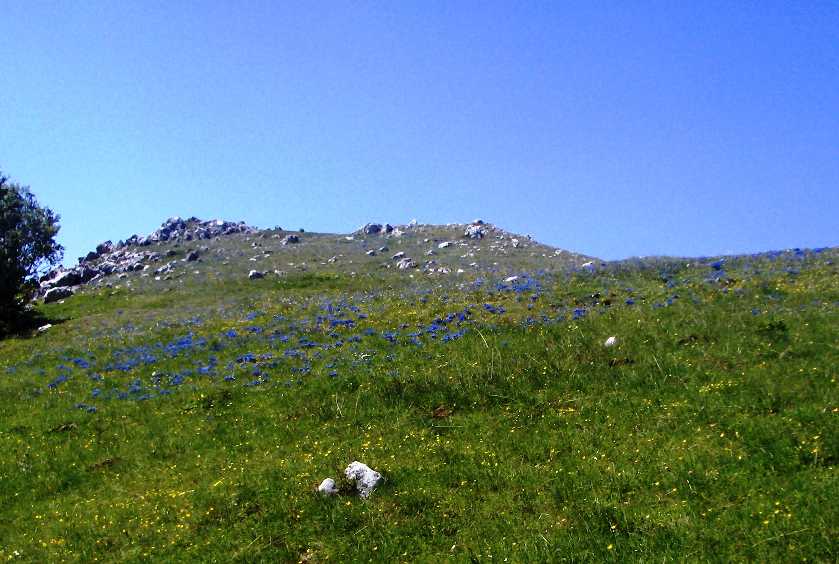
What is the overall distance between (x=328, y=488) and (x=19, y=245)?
4159cm

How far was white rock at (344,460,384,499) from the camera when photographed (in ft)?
43.0

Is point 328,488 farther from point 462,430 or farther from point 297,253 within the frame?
point 297,253

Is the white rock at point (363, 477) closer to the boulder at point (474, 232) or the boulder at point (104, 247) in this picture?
the boulder at point (474, 232)

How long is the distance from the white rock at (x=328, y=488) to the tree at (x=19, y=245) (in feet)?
113

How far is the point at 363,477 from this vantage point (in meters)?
13.4

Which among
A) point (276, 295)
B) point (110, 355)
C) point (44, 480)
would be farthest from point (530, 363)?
point (276, 295)

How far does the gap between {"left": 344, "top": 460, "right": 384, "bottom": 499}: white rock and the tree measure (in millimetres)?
34684

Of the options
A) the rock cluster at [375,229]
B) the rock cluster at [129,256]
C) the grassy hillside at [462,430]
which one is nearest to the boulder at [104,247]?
the rock cluster at [129,256]

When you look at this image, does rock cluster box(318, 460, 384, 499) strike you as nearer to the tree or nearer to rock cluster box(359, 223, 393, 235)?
the tree

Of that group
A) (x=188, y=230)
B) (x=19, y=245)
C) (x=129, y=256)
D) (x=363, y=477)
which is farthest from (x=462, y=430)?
(x=188, y=230)

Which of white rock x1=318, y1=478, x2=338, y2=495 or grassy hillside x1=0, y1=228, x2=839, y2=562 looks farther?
white rock x1=318, y1=478, x2=338, y2=495

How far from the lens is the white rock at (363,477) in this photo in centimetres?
1312

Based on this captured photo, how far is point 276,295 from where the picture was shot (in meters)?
41.7

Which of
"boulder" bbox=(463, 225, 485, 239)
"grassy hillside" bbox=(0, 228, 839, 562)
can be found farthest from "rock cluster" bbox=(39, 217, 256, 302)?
"grassy hillside" bbox=(0, 228, 839, 562)
